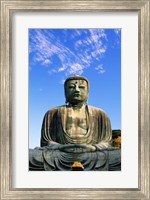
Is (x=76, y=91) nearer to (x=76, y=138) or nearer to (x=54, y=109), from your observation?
(x=54, y=109)

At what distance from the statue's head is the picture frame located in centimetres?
30

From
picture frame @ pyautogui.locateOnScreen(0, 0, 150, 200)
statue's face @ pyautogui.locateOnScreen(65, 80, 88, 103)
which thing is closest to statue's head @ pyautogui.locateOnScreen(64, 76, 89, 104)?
statue's face @ pyautogui.locateOnScreen(65, 80, 88, 103)

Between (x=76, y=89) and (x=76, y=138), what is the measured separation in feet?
0.89

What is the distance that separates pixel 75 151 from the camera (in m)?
2.26

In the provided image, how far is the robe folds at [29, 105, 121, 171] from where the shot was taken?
225cm

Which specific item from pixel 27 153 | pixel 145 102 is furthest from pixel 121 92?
pixel 27 153

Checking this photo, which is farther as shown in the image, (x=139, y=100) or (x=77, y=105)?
(x=77, y=105)

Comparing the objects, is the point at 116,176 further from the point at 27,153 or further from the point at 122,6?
the point at 122,6

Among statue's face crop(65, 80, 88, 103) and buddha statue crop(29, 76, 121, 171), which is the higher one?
statue's face crop(65, 80, 88, 103)

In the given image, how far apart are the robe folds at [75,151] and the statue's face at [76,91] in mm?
56

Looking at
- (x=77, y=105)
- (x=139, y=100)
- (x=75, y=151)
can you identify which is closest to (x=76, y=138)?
(x=75, y=151)

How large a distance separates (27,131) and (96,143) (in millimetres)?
377

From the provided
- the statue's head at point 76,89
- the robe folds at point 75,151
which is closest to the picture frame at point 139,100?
the robe folds at point 75,151

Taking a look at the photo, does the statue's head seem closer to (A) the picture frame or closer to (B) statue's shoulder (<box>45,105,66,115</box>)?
(B) statue's shoulder (<box>45,105,66,115</box>)
